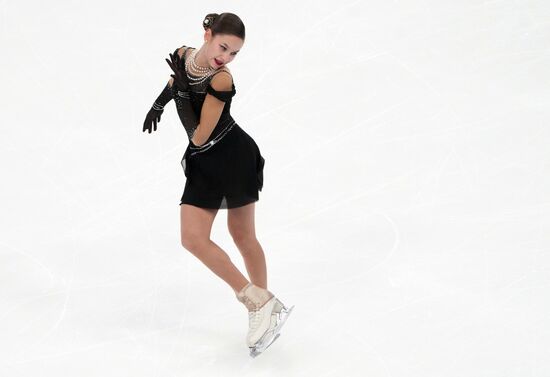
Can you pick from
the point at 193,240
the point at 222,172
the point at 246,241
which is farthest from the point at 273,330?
the point at 222,172

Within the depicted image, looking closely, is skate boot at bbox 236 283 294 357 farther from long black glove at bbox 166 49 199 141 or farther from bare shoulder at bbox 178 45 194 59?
bare shoulder at bbox 178 45 194 59

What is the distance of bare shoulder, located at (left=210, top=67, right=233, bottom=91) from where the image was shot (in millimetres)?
4031

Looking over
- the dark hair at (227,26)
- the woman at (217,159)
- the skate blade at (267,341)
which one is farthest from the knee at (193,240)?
the dark hair at (227,26)

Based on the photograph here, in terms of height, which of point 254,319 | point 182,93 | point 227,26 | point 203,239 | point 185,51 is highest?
point 227,26

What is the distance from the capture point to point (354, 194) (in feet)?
20.3

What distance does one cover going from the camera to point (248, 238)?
451 cm

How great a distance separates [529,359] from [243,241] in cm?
149

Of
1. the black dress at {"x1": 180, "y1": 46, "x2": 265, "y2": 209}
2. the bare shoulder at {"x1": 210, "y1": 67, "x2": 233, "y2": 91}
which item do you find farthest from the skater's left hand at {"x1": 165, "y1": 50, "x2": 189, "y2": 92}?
the black dress at {"x1": 180, "y1": 46, "x2": 265, "y2": 209}

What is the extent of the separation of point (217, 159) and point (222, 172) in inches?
2.6

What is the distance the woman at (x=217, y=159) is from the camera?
4043mm

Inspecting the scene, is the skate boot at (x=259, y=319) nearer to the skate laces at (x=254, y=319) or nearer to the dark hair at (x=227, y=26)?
the skate laces at (x=254, y=319)

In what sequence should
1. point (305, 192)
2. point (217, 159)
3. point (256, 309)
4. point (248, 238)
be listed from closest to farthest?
point (217, 159)
point (256, 309)
point (248, 238)
point (305, 192)

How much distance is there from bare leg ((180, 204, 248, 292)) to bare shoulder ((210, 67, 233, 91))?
604 mm

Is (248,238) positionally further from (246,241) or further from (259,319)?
(259,319)
